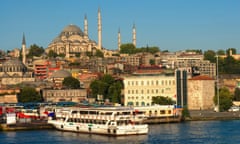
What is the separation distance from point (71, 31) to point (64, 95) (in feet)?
128

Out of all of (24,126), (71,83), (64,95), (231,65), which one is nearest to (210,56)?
(231,65)

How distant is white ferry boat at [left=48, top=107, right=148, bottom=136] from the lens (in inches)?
1203

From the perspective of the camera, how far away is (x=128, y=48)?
298 ft

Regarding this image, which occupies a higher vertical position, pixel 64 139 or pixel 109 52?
pixel 109 52

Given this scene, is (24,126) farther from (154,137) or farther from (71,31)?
(71,31)

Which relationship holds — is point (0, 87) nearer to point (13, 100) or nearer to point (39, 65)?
point (13, 100)

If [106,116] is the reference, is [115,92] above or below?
above

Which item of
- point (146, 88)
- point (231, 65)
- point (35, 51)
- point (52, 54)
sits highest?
point (35, 51)

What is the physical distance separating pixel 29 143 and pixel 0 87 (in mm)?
33481

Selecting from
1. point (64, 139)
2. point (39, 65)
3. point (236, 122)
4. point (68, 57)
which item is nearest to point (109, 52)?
point (68, 57)

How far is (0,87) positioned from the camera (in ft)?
199

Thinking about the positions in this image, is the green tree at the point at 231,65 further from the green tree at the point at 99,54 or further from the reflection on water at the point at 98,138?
the reflection on water at the point at 98,138

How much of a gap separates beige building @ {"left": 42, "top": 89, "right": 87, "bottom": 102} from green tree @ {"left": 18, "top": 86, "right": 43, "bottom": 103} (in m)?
1.29

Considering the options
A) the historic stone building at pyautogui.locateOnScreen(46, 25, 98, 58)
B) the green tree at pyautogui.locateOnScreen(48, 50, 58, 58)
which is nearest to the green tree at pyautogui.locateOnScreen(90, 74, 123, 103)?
the green tree at pyautogui.locateOnScreen(48, 50, 58, 58)
